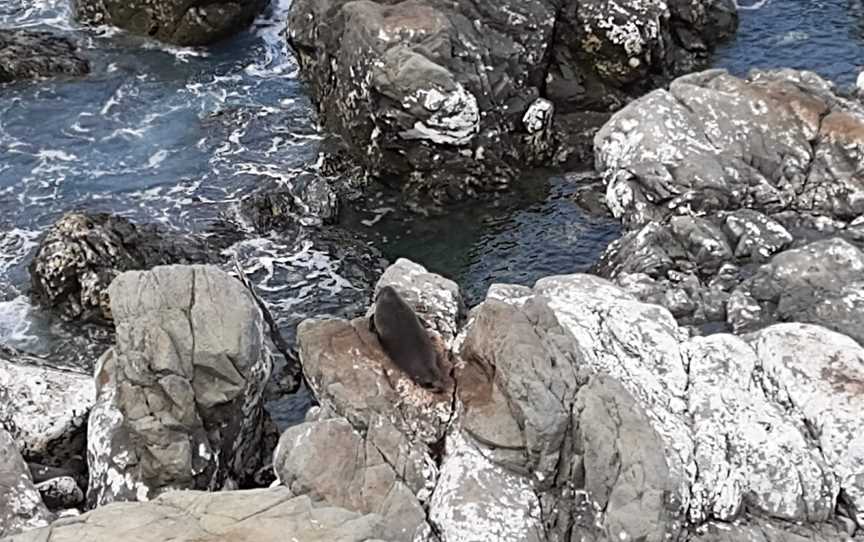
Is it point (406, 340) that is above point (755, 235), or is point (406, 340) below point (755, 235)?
above

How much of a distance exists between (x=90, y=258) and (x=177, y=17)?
608 inches

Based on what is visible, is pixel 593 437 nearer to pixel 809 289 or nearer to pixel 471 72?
pixel 809 289

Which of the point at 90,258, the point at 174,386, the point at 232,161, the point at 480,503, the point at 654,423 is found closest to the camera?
the point at 480,503

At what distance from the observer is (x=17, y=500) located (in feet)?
53.4

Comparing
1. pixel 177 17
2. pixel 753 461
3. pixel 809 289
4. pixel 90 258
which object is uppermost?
pixel 177 17

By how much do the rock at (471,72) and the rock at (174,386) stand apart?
12.0m

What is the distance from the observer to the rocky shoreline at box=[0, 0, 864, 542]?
53.1 ft

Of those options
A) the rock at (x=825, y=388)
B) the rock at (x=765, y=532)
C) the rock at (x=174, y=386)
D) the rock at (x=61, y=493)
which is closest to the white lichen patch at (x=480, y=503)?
the rock at (x=765, y=532)

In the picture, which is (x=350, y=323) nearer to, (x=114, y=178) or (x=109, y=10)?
(x=114, y=178)

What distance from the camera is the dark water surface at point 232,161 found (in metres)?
27.8

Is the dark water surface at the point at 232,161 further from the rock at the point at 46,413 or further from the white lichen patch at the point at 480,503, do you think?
the white lichen patch at the point at 480,503

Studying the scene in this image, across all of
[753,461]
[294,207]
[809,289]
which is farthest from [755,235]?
[294,207]

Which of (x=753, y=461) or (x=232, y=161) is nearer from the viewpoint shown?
(x=753, y=461)

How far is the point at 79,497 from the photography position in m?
→ 18.2
